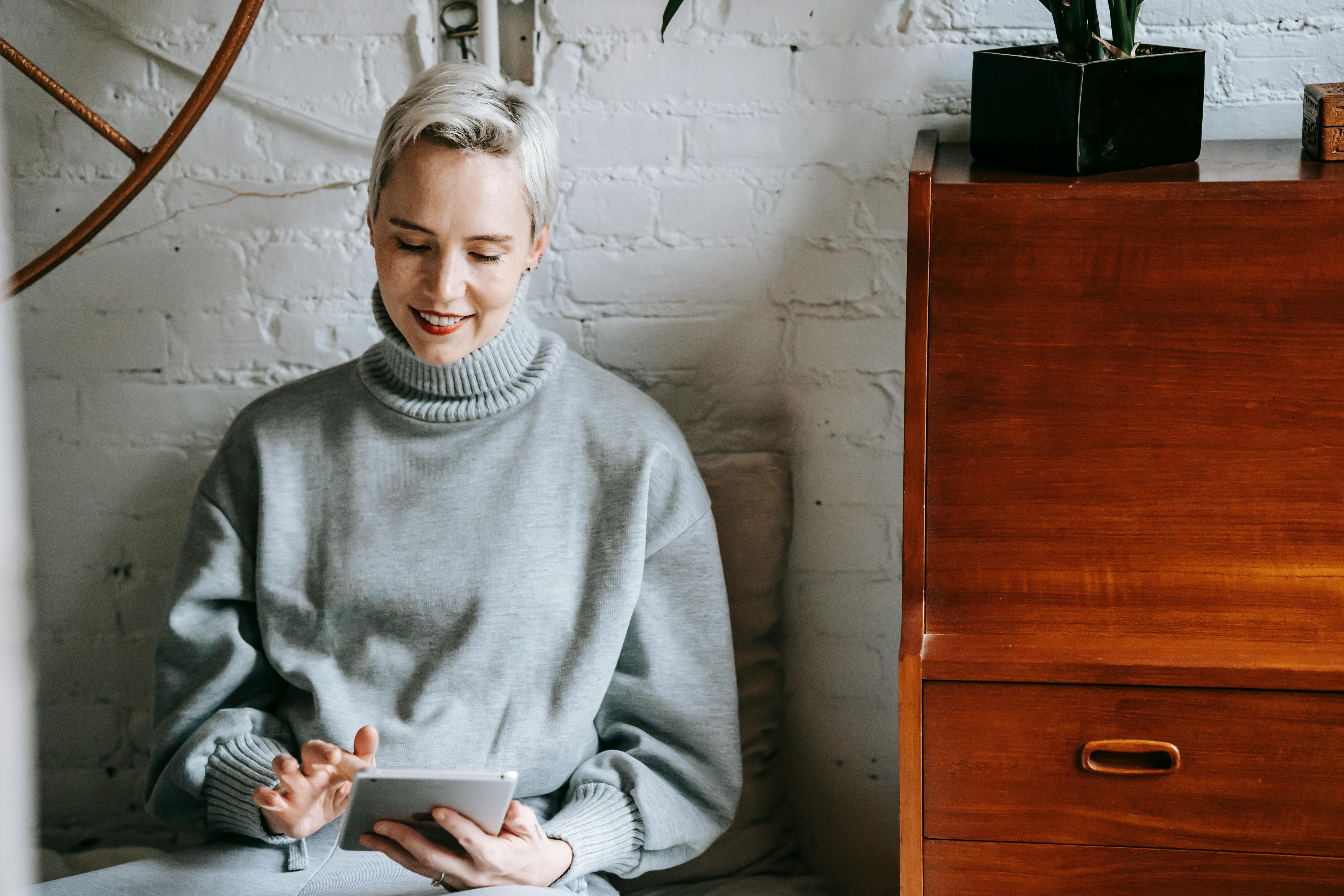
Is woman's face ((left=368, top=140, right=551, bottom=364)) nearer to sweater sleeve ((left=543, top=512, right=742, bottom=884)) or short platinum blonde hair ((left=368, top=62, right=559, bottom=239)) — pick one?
short platinum blonde hair ((left=368, top=62, right=559, bottom=239))

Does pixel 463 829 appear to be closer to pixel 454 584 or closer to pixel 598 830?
pixel 598 830

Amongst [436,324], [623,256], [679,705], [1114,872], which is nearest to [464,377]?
[436,324]

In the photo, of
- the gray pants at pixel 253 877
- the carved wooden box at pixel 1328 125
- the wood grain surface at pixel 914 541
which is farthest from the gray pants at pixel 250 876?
the carved wooden box at pixel 1328 125

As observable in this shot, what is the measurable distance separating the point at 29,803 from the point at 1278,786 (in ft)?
3.64

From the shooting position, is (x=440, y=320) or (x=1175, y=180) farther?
(x=440, y=320)

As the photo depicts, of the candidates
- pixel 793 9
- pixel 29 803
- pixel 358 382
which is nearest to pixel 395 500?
pixel 358 382

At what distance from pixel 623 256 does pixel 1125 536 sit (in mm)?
762

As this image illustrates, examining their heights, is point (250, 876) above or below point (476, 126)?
below

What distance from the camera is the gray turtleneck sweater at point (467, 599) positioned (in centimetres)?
133

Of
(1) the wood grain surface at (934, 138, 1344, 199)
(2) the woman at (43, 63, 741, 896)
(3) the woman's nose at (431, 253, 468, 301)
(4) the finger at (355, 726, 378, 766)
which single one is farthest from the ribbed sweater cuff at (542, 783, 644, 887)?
(1) the wood grain surface at (934, 138, 1344, 199)

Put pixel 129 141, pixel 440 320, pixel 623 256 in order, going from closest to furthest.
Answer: pixel 440 320 → pixel 129 141 → pixel 623 256

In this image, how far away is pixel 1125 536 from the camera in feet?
3.71

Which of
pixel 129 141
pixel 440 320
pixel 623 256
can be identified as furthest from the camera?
pixel 623 256

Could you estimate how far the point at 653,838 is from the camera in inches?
51.4
